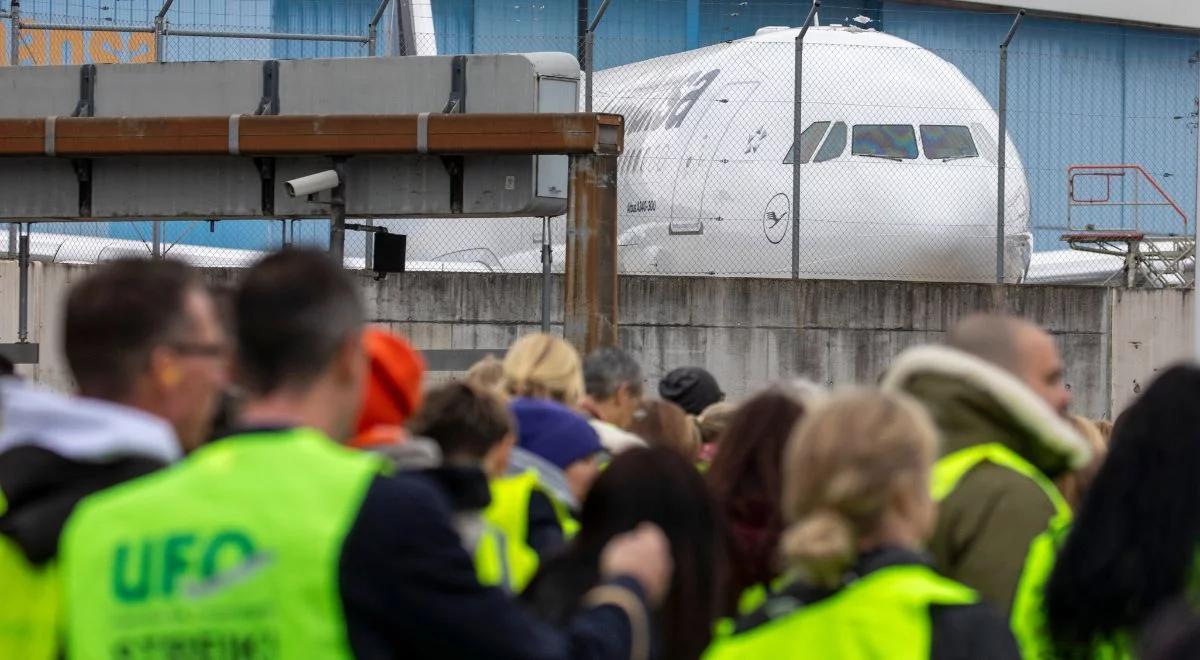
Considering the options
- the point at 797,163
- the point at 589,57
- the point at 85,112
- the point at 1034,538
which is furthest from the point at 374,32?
the point at 1034,538

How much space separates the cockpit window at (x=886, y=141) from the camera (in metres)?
17.6

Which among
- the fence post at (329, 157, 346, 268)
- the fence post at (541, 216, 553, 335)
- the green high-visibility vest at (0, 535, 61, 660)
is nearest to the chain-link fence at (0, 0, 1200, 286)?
the fence post at (541, 216, 553, 335)

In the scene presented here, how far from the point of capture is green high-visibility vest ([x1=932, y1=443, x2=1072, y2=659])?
129 inches

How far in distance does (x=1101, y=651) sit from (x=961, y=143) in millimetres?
15085

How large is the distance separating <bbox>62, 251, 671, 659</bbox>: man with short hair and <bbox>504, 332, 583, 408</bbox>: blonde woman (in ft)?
8.95

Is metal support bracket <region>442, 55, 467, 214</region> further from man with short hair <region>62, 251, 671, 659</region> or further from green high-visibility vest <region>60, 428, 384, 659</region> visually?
green high-visibility vest <region>60, 428, 384, 659</region>

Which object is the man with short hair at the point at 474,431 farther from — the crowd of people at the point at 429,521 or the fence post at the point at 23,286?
the fence post at the point at 23,286

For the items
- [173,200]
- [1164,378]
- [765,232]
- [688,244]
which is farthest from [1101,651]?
[688,244]

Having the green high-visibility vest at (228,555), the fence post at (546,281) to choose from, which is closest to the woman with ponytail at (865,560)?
the green high-visibility vest at (228,555)

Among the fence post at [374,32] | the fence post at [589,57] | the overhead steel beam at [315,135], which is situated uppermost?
the fence post at [374,32]

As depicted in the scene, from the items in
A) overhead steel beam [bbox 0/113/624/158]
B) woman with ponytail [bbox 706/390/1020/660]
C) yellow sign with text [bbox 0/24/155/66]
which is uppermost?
yellow sign with text [bbox 0/24/155/66]

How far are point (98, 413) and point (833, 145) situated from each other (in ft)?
49.6

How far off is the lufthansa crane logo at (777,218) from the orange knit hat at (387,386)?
45.1 ft

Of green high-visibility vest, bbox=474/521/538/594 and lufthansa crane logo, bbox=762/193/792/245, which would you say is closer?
green high-visibility vest, bbox=474/521/538/594
